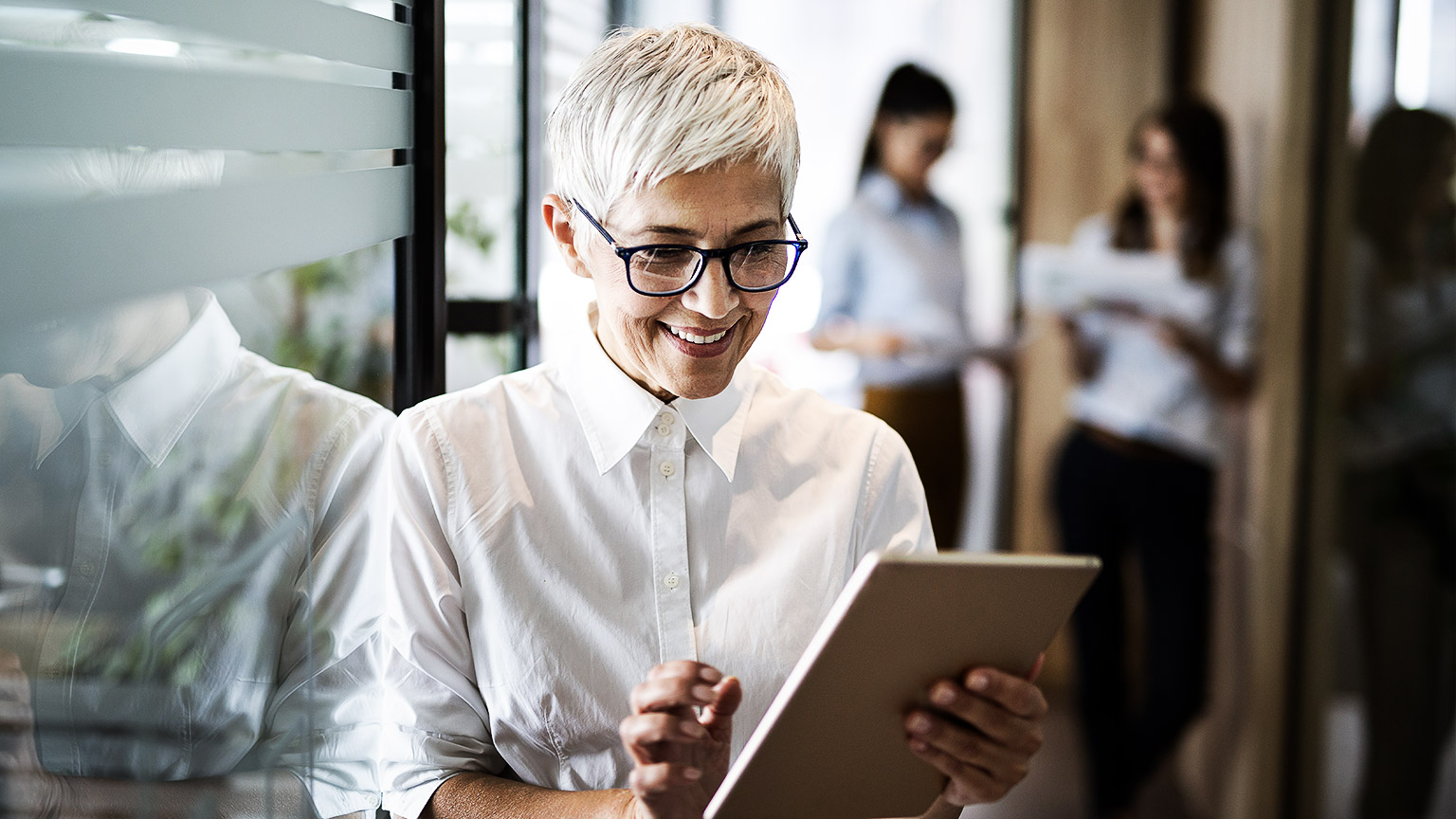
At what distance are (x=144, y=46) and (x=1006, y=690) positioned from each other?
787 millimetres

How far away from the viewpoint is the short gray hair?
A: 39.3 inches

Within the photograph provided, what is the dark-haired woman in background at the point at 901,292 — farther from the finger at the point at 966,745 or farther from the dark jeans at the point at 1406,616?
the finger at the point at 966,745

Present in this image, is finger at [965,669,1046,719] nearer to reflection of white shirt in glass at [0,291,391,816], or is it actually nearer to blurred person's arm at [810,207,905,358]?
reflection of white shirt in glass at [0,291,391,816]

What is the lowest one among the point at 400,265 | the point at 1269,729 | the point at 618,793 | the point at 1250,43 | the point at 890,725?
the point at 1269,729

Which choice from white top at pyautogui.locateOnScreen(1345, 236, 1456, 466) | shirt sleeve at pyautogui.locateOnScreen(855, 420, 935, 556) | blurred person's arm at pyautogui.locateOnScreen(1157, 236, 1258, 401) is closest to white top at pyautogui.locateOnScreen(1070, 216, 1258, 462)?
blurred person's arm at pyautogui.locateOnScreen(1157, 236, 1258, 401)

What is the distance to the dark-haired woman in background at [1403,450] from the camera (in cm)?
250

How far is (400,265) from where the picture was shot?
130 cm

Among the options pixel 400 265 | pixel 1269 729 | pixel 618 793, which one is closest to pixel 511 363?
pixel 400 265

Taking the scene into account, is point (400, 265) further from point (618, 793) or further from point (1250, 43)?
point (1250, 43)

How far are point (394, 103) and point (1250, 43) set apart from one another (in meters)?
2.60

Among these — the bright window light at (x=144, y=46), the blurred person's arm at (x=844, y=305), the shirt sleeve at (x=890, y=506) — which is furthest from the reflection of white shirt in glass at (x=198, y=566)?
the blurred person's arm at (x=844, y=305)

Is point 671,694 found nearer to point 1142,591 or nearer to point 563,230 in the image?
point 563,230

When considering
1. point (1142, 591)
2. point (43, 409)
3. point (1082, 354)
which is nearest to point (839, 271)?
point (1082, 354)

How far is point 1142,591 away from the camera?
9.98 feet
